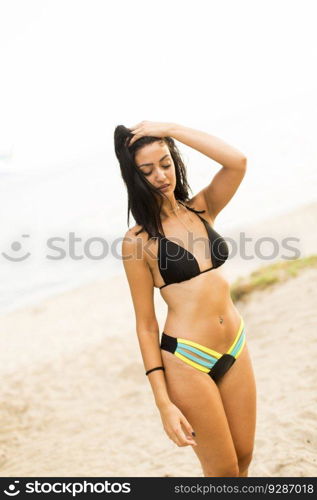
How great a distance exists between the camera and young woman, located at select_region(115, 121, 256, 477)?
2.69m

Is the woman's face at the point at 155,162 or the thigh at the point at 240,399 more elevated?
the woman's face at the point at 155,162

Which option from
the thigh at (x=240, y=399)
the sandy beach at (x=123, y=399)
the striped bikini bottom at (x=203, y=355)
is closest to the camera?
the striped bikini bottom at (x=203, y=355)

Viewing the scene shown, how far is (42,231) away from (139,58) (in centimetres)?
4124

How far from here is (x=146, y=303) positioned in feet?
9.02

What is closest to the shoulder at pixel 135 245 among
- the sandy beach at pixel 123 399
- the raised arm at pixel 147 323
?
the raised arm at pixel 147 323

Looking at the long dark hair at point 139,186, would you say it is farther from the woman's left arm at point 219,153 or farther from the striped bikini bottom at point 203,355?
the striped bikini bottom at point 203,355

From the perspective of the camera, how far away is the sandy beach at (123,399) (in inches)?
221

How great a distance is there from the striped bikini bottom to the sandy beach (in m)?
2.34

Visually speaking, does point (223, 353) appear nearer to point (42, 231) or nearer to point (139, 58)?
point (42, 231)

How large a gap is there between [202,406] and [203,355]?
26 centimetres

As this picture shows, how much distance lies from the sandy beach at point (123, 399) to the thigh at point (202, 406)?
221cm

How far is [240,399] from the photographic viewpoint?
2.90 metres

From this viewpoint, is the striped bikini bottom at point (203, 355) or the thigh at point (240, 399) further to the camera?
the thigh at point (240, 399)

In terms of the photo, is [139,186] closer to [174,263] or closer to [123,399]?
[174,263]
